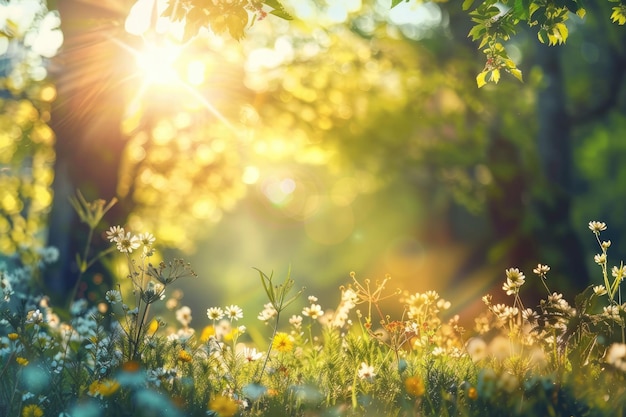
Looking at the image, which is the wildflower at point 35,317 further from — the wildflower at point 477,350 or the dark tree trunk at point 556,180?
the dark tree trunk at point 556,180

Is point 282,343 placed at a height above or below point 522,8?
below

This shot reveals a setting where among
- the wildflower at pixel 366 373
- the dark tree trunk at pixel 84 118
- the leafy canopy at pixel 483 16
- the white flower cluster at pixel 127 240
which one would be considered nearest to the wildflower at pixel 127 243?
the white flower cluster at pixel 127 240

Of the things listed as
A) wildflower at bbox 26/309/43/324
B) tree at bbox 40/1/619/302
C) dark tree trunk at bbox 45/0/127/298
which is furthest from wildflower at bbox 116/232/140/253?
tree at bbox 40/1/619/302

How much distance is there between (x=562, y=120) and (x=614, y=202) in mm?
11347

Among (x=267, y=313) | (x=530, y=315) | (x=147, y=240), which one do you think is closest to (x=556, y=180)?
(x=530, y=315)

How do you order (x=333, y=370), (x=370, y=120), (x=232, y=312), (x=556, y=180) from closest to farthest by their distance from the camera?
(x=333, y=370) → (x=232, y=312) → (x=556, y=180) → (x=370, y=120)

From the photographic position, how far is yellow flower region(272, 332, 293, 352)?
399 cm

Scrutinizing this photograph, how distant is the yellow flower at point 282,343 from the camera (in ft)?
13.1

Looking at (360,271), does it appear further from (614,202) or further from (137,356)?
(137,356)

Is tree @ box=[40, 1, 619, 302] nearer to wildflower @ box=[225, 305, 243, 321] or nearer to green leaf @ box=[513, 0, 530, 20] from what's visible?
wildflower @ box=[225, 305, 243, 321]

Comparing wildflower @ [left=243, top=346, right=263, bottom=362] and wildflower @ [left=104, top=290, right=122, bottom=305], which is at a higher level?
wildflower @ [left=104, top=290, right=122, bottom=305]

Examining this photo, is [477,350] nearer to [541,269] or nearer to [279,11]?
[541,269]

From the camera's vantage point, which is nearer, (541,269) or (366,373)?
(366,373)

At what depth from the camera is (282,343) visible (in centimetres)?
400
